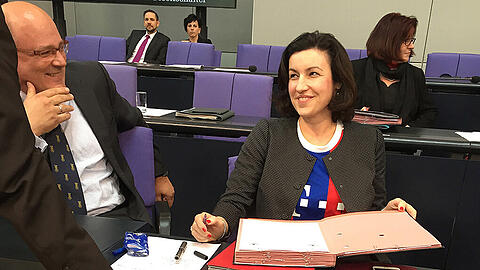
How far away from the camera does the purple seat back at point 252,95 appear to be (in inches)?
111

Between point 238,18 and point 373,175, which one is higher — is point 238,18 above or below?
above

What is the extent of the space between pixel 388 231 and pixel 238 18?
21.7 ft

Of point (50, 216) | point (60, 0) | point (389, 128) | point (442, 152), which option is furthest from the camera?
point (60, 0)

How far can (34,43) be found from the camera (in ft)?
4.65

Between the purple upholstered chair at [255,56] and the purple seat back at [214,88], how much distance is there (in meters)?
2.21

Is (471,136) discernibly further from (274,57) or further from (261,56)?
(261,56)

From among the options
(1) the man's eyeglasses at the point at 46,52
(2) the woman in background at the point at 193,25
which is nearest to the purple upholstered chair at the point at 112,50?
(2) the woman in background at the point at 193,25

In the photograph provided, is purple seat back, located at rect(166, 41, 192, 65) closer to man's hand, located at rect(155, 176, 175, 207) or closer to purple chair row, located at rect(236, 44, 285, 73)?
purple chair row, located at rect(236, 44, 285, 73)

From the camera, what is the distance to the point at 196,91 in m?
2.99

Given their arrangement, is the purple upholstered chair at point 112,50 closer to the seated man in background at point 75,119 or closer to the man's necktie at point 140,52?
the man's necktie at point 140,52

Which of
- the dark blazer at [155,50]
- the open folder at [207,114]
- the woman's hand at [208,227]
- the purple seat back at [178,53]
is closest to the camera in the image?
the woman's hand at [208,227]

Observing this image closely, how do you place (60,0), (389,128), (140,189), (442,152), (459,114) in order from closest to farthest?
(140,189)
(442,152)
(389,128)
(459,114)
(60,0)

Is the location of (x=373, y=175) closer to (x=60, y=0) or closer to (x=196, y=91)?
(x=196, y=91)

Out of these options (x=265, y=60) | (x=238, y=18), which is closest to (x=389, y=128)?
(x=265, y=60)
